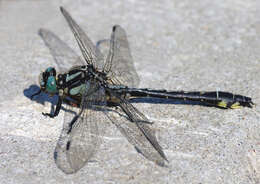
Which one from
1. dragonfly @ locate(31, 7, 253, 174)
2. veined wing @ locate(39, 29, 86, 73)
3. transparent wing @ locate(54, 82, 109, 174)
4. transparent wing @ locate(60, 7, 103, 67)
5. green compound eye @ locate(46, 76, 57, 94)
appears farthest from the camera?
veined wing @ locate(39, 29, 86, 73)

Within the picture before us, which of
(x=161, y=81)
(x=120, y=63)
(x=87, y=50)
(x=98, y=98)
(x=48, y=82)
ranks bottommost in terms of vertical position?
(x=98, y=98)

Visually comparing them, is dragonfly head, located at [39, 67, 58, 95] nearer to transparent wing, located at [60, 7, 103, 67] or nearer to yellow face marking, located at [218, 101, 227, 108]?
transparent wing, located at [60, 7, 103, 67]

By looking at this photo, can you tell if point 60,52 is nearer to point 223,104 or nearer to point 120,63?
point 120,63

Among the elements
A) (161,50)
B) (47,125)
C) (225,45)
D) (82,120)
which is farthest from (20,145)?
(225,45)

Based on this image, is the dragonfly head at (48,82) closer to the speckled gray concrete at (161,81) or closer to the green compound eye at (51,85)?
the green compound eye at (51,85)

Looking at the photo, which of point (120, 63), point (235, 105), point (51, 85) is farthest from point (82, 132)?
point (235, 105)

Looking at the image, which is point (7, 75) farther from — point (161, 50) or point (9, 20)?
point (161, 50)

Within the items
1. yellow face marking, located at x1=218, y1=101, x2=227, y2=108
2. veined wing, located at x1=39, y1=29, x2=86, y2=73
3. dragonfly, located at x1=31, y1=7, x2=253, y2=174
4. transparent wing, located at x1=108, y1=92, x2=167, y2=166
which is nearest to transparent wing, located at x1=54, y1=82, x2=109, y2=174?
dragonfly, located at x1=31, y1=7, x2=253, y2=174
